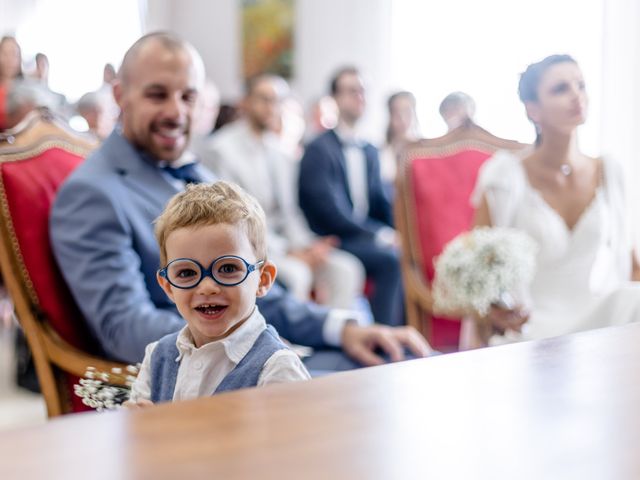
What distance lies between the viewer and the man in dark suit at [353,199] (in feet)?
18.9

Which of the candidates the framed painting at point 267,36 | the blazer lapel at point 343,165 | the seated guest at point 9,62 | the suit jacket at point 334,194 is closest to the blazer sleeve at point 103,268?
the seated guest at point 9,62

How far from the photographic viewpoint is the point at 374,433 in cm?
78

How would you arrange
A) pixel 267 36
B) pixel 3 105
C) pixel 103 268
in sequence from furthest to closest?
pixel 267 36, pixel 3 105, pixel 103 268

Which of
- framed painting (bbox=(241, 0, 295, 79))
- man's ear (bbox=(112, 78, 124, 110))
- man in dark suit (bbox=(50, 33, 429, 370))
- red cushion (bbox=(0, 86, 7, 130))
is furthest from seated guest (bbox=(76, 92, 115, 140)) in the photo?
framed painting (bbox=(241, 0, 295, 79))

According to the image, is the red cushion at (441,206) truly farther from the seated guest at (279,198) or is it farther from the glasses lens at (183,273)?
the glasses lens at (183,273)

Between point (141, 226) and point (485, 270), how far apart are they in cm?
95

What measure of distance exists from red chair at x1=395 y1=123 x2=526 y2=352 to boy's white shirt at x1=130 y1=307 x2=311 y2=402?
1.96m

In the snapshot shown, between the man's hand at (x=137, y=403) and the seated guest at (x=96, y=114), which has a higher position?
the seated guest at (x=96, y=114)

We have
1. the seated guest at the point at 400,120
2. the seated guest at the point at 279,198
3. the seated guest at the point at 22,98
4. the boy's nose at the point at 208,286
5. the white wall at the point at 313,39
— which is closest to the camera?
the boy's nose at the point at 208,286

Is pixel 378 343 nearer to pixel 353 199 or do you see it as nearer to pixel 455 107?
pixel 353 199

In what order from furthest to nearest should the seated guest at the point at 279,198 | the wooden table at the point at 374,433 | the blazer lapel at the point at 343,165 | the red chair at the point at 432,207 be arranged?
the blazer lapel at the point at 343,165
the seated guest at the point at 279,198
the red chair at the point at 432,207
the wooden table at the point at 374,433

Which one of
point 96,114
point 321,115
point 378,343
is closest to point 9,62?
point 96,114

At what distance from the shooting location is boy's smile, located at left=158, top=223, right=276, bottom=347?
59.2 inches

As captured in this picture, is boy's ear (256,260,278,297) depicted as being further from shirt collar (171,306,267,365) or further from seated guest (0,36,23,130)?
seated guest (0,36,23,130)
